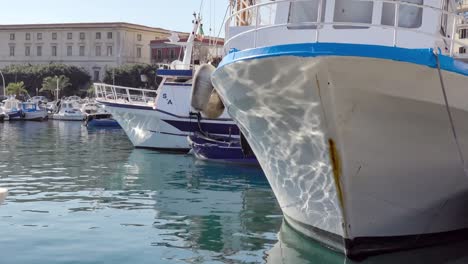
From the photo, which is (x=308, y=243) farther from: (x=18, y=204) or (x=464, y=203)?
(x=18, y=204)

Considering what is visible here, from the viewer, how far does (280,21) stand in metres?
10.4

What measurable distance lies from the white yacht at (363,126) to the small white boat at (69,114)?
145ft

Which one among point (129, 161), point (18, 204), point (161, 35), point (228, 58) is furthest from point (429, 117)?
point (161, 35)

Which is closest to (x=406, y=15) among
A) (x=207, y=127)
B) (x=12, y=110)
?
(x=207, y=127)

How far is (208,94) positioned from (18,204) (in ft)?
15.3

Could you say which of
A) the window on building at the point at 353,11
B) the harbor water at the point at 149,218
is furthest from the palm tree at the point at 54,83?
the window on building at the point at 353,11

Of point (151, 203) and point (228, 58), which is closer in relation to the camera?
point (228, 58)

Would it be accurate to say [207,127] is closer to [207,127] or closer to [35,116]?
[207,127]

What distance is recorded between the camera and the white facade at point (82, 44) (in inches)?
3561

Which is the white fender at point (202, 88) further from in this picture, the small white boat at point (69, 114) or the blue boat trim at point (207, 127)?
the small white boat at point (69, 114)

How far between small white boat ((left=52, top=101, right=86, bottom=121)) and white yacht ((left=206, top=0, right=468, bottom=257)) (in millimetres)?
44200

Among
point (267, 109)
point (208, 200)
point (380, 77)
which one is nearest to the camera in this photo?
point (380, 77)

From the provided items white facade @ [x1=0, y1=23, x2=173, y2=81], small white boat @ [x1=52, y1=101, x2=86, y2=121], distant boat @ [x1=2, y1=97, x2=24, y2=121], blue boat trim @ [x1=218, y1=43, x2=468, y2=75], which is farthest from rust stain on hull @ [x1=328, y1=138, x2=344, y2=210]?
white facade @ [x1=0, y1=23, x2=173, y2=81]

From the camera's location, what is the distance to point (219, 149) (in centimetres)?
2034
